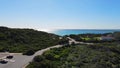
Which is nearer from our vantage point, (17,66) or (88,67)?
(88,67)

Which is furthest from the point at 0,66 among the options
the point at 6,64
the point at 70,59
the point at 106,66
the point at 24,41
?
the point at 24,41

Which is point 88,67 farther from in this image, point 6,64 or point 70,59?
point 6,64

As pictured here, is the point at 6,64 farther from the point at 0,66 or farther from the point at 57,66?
the point at 57,66

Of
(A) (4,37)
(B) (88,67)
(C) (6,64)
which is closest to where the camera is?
(B) (88,67)

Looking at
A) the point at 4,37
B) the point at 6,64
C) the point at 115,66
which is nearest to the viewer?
the point at 115,66

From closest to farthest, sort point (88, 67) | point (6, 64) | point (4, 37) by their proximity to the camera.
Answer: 1. point (88, 67)
2. point (6, 64)
3. point (4, 37)

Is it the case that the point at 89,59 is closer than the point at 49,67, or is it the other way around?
the point at 49,67

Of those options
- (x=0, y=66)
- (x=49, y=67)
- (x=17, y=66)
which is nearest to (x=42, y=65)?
(x=49, y=67)

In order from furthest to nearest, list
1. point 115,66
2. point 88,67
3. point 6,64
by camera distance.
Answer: point 6,64
point 115,66
point 88,67

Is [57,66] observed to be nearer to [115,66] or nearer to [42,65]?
[42,65]
